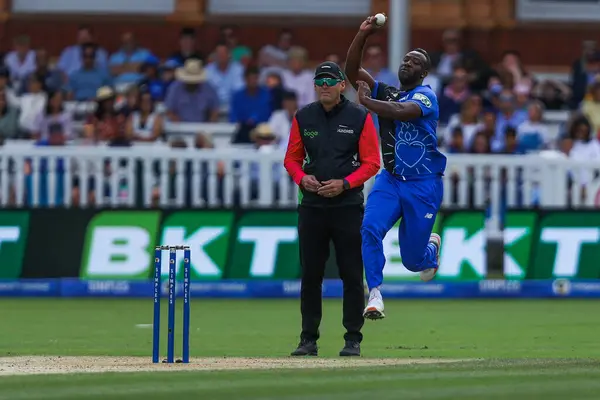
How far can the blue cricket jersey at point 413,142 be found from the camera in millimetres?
12859

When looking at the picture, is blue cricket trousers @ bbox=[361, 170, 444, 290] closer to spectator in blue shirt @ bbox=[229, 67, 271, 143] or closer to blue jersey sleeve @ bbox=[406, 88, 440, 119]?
blue jersey sleeve @ bbox=[406, 88, 440, 119]

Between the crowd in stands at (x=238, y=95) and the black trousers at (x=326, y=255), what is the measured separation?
801 cm

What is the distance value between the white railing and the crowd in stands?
748mm

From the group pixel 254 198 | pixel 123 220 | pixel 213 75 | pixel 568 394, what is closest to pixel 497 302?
pixel 254 198

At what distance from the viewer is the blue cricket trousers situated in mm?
12703

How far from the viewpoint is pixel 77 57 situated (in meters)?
25.9

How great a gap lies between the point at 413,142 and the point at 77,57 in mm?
13815

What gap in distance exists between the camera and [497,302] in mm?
19672

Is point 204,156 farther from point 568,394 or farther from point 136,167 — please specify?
point 568,394

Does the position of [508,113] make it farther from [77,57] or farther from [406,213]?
[406,213]

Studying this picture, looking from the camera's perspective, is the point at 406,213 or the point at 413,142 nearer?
the point at 413,142

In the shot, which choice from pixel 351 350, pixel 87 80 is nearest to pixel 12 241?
pixel 87 80

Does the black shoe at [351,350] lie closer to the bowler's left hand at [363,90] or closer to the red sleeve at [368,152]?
the red sleeve at [368,152]

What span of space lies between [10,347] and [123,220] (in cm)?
607
